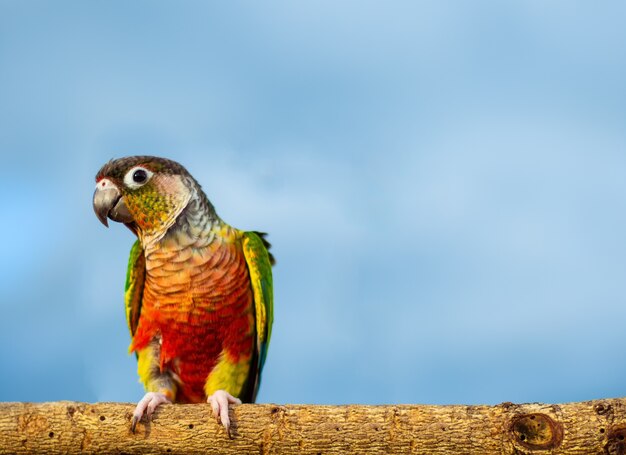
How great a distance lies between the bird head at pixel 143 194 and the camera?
Answer: 6434 mm

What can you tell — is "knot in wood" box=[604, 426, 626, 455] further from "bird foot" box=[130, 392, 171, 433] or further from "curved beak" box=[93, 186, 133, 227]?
"curved beak" box=[93, 186, 133, 227]

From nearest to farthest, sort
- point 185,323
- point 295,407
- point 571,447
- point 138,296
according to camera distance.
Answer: point 571,447, point 295,407, point 185,323, point 138,296

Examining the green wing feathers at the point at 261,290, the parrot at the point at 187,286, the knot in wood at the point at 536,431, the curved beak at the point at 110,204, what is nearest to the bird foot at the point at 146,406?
the parrot at the point at 187,286

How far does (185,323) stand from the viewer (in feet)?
20.3

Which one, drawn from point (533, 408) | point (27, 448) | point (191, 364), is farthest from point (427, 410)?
point (27, 448)

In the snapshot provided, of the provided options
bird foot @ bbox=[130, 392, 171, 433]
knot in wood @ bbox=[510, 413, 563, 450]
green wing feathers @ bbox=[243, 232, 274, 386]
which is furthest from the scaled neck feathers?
knot in wood @ bbox=[510, 413, 563, 450]

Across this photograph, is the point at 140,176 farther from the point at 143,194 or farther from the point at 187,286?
the point at 187,286

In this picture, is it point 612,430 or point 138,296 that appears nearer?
point 612,430

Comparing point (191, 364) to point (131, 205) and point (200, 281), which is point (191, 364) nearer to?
point (200, 281)

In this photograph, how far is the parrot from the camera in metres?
6.23

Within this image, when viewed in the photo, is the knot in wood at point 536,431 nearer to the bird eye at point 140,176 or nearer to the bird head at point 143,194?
the bird head at point 143,194

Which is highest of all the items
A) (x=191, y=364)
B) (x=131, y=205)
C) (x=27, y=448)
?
(x=131, y=205)

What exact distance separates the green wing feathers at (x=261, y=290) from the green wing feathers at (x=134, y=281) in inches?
38.1

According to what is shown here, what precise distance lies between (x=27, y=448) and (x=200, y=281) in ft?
6.07
